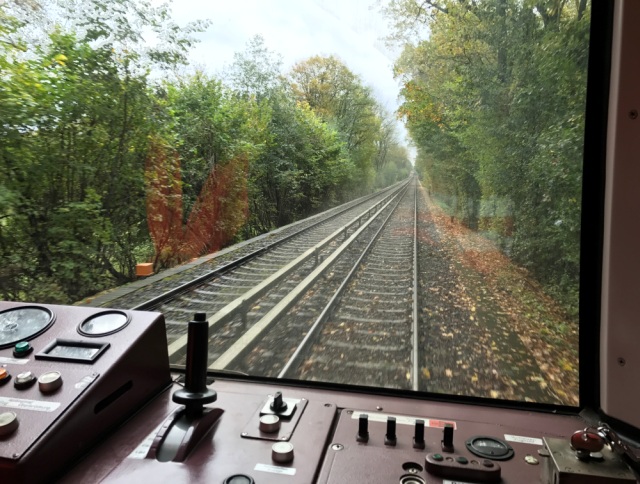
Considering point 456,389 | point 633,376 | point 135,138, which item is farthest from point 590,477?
point 135,138

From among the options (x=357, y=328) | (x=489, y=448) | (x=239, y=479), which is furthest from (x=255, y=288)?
(x=489, y=448)

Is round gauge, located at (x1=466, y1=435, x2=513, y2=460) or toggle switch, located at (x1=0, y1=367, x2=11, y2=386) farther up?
toggle switch, located at (x1=0, y1=367, x2=11, y2=386)

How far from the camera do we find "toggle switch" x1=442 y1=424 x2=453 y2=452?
1032mm

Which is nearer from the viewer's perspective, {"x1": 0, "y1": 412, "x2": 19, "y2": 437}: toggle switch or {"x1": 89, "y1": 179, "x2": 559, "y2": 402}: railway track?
{"x1": 0, "y1": 412, "x2": 19, "y2": 437}: toggle switch

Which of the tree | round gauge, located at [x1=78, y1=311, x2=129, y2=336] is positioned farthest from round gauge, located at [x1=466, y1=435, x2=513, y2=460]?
the tree

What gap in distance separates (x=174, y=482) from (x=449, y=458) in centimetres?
62

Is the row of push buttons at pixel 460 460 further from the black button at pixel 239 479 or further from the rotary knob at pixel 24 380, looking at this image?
the rotary knob at pixel 24 380

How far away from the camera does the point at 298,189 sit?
1961 mm

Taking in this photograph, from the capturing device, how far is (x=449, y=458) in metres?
0.98

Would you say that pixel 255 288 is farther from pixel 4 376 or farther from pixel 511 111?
pixel 511 111

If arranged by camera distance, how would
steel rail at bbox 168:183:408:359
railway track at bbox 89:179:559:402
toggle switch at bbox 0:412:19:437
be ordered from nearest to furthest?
toggle switch at bbox 0:412:19:437, railway track at bbox 89:179:559:402, steel rail at bbox 168:183:408:359

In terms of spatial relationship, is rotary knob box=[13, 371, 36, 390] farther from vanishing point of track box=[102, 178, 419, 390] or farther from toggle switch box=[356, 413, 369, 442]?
toggle switch box=[356, 413, 369, 442]

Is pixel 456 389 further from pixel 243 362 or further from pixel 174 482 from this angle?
pixel 174 482

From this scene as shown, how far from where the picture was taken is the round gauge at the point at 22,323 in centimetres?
121
